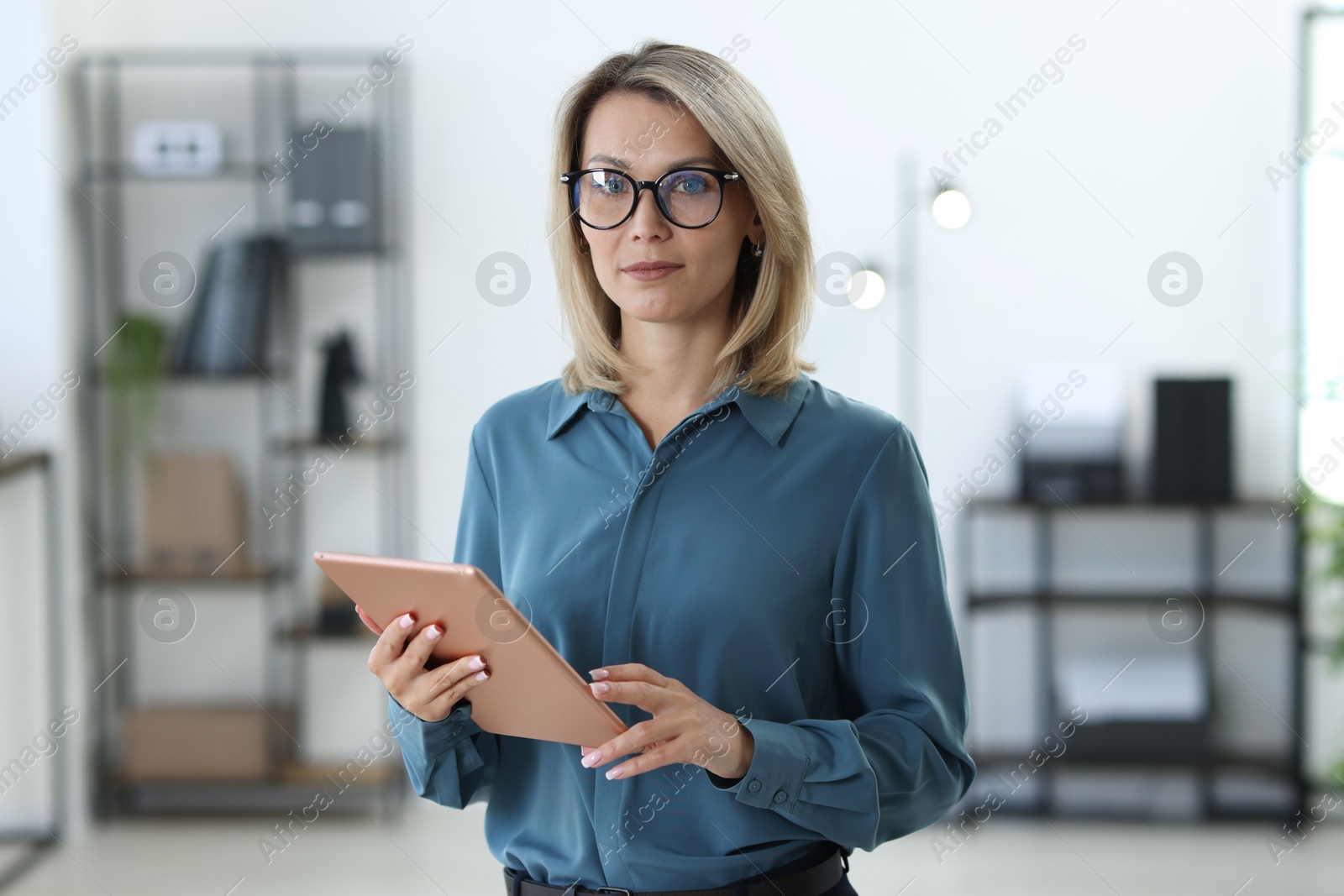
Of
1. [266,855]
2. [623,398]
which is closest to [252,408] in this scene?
[266,855]

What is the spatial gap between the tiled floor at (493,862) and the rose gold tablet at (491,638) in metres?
2.32

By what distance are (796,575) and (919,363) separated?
104 inches

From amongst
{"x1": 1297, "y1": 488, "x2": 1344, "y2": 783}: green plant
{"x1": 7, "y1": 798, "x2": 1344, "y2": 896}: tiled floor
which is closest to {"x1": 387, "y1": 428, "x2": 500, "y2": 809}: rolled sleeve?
{"x1": 7, "y1": 798, "x2": 1344, "y2": 896}: tiled floor

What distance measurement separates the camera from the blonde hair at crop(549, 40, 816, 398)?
1.19m

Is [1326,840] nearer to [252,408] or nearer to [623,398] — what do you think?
[623,398]

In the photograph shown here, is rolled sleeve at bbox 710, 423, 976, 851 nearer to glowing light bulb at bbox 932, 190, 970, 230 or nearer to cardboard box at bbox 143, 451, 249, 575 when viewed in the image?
glowing light bulb at bbox 932, 190, 970, 230

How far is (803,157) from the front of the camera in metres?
3.65

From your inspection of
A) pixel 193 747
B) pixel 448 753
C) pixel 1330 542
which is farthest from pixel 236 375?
pixel 1330 542

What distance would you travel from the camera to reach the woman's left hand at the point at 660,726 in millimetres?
1029

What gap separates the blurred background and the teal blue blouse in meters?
2.40

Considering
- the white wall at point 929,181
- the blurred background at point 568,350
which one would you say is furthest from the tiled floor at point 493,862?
the white wall at point 929,181

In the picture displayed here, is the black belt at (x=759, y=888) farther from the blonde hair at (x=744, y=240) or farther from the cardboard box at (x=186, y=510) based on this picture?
the cardboard box at (x=186, y=510)

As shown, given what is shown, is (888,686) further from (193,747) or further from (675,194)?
(193,747)

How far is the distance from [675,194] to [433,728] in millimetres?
589
